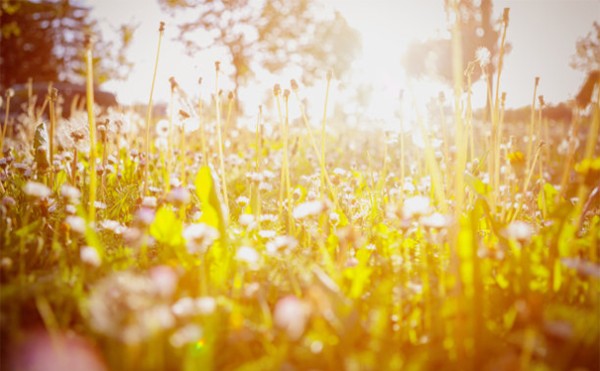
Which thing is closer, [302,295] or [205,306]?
[205,306]

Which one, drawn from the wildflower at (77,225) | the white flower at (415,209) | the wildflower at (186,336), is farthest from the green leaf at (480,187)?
the wildflower at (77,225)

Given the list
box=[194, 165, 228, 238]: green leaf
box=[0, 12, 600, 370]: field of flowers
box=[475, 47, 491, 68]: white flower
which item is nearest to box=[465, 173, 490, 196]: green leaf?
box=[0, 12, 600, 370]: field of flowers

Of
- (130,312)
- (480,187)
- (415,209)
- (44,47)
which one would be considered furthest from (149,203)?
(44,47)

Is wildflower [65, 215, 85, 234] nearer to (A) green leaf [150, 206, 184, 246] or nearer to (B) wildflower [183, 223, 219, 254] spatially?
(A) green leaf [150, 206, 184, 246]

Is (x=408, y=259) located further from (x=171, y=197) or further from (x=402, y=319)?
(x=171, y=197)

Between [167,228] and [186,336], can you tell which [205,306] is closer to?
[186,336]

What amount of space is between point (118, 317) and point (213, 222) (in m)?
0.61

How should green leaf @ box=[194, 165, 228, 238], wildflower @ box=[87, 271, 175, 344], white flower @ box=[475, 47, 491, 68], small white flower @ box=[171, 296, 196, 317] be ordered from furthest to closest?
white flower @ box=[475, 47, 491, 68] < green leaf @ box=[194, 165, 228, 238] < small white flower @ box=[171, 296, 196, 317] < wildflower @ box=[87, 271, 175, 344]

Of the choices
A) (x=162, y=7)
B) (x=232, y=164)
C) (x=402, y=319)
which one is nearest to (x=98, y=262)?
(x=402, y=319)

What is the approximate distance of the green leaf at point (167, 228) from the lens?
1.30 m

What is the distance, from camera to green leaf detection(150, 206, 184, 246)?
130 cm

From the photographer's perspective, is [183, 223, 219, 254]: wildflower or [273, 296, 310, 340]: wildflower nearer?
[273, 296, 310, 340]: wildflower

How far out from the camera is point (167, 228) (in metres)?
1.30

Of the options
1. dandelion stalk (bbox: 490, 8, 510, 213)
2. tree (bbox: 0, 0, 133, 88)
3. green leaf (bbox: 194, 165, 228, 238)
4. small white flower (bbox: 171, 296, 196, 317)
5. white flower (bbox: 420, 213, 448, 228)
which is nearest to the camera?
small white flower (bbox: 171, 296, 196, 317)
